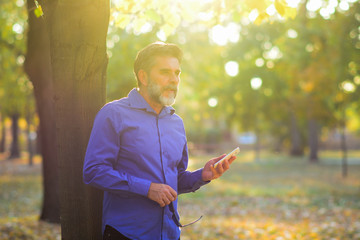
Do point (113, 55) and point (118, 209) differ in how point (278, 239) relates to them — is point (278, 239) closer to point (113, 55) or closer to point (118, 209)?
point (118, 209)

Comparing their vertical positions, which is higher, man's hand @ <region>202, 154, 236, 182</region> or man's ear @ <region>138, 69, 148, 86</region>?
man's ear @ <region>138, 69, 148, 86</region>

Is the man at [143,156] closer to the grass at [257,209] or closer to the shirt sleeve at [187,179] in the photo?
the shirt sleeve at [187,179]

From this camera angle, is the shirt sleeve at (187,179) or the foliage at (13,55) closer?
the shirt sleeve at (187,179)

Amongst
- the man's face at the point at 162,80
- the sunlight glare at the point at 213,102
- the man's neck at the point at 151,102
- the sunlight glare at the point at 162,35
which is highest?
the sunlight glare at the point at 162,35

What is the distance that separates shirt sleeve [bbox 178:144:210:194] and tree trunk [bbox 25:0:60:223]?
534cm

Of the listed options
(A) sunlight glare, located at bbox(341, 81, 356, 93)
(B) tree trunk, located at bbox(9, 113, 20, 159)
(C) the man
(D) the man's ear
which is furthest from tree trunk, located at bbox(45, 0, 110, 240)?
(B) tree trunk, located at bbox(9, 113, 20, 159)

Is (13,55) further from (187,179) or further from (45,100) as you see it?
(187,179)

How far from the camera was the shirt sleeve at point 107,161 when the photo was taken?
2.57 metres

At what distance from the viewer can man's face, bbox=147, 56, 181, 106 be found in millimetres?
2896

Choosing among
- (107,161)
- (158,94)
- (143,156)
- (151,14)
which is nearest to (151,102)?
(158,94)

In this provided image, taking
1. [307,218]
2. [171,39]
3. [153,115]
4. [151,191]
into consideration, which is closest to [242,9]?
[153,115]

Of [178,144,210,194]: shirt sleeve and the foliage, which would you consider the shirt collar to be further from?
the foliage

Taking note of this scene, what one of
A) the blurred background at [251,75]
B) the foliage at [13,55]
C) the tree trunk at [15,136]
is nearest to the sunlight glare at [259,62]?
the blurred background at [251,75]

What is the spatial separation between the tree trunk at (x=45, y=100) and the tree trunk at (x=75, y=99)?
4606 mm
